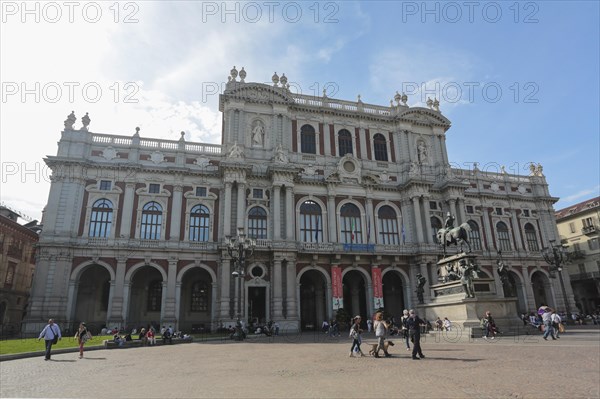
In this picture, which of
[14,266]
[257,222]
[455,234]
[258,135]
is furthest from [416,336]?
[14,266]

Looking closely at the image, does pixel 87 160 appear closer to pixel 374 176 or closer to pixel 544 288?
pixel 374 176

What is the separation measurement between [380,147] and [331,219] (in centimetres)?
1122

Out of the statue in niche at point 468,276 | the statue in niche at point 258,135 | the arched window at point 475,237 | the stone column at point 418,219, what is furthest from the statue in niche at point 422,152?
the statue in niche at point 468,276

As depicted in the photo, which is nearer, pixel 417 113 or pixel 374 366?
pixel 374 366

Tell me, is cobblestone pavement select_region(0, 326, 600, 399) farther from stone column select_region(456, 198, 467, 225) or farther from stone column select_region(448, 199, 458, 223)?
stone column select_region(448, 199, 458, 223)

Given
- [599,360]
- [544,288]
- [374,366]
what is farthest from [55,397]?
[544,288]

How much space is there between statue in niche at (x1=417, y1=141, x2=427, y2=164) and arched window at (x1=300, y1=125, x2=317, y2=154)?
494 inches

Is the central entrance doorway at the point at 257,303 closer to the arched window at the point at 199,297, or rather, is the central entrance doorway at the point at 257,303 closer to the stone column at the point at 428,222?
the arched window at the point at 199,297

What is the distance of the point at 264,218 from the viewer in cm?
3562

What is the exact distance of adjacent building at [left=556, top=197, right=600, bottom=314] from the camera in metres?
48.1

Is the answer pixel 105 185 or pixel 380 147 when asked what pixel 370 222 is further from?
pixel 105 185

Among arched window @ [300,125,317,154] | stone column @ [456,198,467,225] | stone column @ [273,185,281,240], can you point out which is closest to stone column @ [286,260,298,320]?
stone column @ [273,185,281,240]

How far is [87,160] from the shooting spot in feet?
110

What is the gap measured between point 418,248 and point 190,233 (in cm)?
2199
